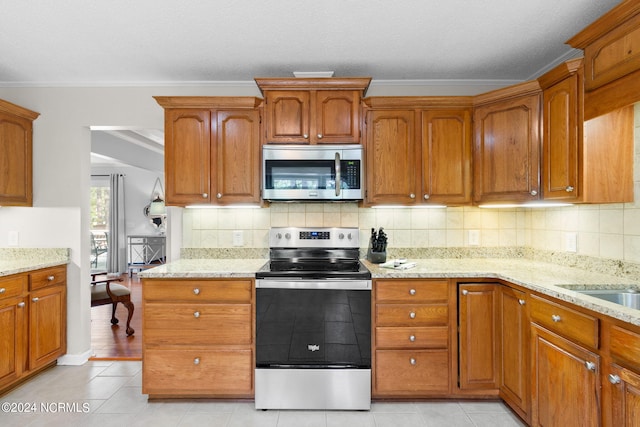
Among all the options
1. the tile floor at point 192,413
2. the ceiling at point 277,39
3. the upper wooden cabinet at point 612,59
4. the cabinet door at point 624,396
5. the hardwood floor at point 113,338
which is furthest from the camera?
the hardwood floor at point 113,338

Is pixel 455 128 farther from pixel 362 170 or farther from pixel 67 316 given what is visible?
pixel 67 316

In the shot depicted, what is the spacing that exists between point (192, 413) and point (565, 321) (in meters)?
2.23

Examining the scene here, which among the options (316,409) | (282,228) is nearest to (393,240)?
(282,228)

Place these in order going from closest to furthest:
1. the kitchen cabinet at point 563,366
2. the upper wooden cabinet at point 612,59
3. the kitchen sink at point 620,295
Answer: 1. the kitchen cabinet at point 563,366
2. the upper wooden cabinet at point 612,59
3. the kitchen sink at point 620,295

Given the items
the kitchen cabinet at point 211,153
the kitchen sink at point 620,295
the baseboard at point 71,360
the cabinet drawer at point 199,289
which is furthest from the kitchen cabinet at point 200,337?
the kitchen sink at point 620,295

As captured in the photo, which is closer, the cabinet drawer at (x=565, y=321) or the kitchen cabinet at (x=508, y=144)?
the cabinet drawer at (x=565, y=321)

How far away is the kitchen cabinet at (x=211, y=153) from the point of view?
8.70 ft

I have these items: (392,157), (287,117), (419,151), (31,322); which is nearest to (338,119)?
(287,117)

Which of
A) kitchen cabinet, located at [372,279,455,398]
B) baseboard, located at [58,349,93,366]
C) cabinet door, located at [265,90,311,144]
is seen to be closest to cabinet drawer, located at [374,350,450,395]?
kitchen cabinet, located at [372,279,455,398]

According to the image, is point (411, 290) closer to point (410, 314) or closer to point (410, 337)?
point (410, 314)

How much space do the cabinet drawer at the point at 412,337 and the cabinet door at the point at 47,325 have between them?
2553mm

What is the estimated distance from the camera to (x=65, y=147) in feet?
9.85

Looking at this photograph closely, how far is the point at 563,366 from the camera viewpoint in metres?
1.70

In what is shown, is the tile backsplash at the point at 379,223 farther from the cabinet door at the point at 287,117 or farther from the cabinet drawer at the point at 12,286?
the cabinet drawer at the point at 12,286
